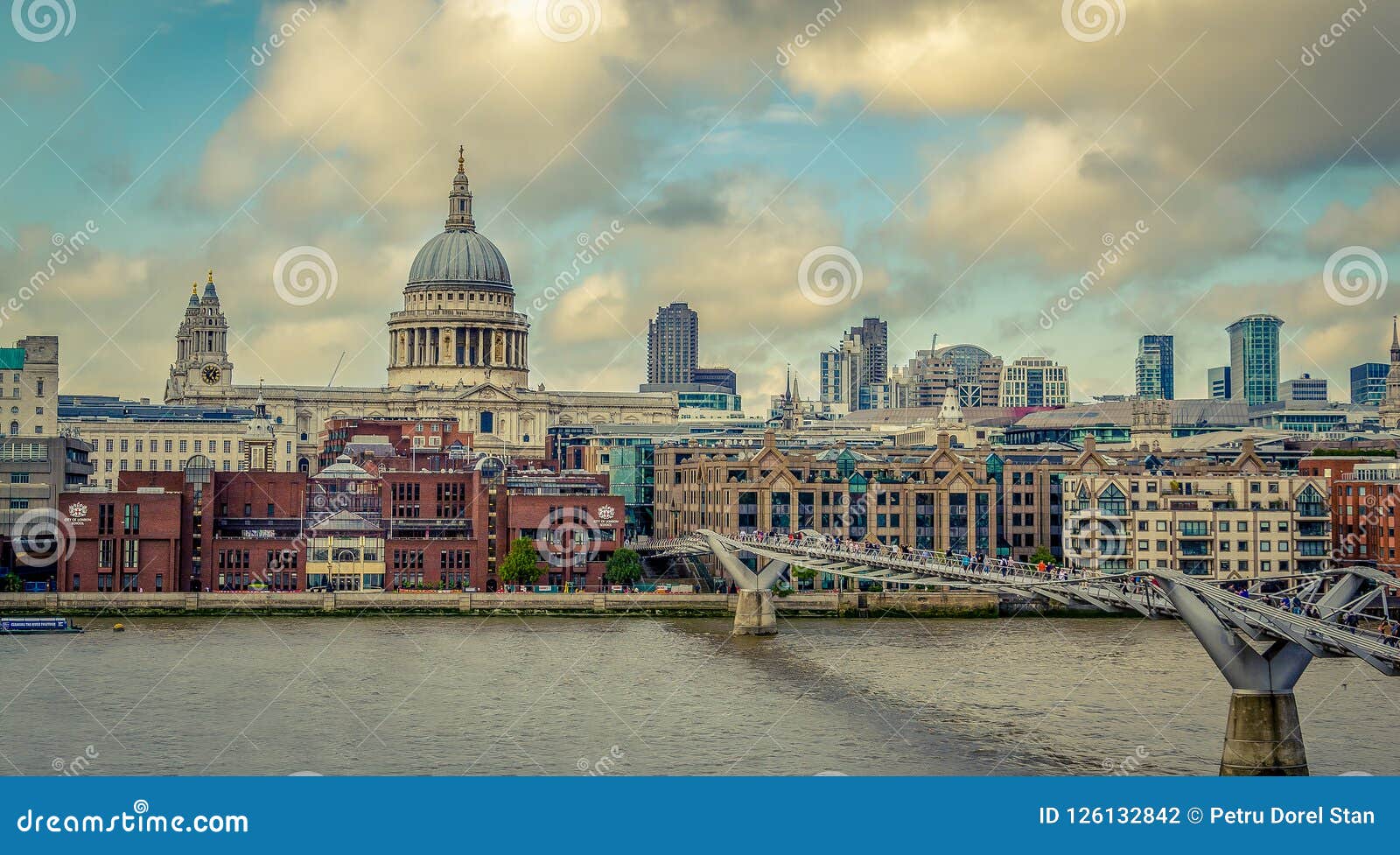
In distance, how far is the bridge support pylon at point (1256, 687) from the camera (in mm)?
25891

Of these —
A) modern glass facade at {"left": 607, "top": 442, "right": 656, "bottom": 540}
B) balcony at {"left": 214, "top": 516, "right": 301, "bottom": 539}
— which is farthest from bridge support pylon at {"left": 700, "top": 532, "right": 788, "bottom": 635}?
modern glass facade at {"left": 607, "top": 442, "right": 656, "bottom": 540}

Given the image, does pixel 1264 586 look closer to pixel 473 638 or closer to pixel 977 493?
pixel 977 493

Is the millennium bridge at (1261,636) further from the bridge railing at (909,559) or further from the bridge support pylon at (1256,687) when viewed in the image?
the bridge railing at (909,559)

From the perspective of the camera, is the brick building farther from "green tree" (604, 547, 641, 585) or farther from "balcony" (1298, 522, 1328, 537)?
"balcony" (1298, 522, 1328, 537)

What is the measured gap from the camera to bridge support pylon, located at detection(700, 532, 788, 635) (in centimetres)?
4953

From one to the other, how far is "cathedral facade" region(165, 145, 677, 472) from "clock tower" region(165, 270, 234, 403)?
7 cm

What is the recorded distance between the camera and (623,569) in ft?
191

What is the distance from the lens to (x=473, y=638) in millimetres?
47000

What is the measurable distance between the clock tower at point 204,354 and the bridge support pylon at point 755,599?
2759 inches

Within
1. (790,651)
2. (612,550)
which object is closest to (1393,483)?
(790,651)

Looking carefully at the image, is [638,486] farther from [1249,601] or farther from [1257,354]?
[1257,354]

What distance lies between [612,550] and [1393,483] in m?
22.3

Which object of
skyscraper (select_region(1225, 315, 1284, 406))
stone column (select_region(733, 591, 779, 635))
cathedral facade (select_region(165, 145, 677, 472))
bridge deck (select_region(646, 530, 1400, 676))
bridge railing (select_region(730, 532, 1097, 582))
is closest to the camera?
bridge deck (select_region(646, 530, 1400, 676))

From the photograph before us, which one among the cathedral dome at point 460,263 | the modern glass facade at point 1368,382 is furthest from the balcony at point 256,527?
the modern glass facade at point 1368,382
